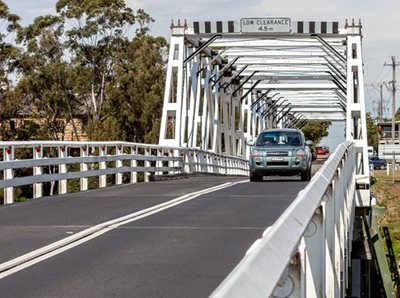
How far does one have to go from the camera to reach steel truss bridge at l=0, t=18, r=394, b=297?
3.95 metres

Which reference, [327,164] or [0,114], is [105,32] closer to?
[0,114]

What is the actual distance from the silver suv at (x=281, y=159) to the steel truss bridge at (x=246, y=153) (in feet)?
5.79

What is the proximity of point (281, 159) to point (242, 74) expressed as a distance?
78.0ft

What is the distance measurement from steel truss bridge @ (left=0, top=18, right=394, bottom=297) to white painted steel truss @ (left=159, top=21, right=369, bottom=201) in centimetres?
6

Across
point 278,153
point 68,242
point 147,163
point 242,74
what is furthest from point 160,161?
point 242,74

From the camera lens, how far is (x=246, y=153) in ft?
197

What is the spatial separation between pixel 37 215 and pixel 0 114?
4203cm

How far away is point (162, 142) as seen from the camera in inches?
1395

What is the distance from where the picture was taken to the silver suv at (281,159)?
2953 centimetres

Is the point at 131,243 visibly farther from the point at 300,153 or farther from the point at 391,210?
the point at 391,210

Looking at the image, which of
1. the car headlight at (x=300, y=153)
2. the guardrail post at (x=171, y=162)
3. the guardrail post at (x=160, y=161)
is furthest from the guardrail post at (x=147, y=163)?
the car headlight at (x=300, y=153)

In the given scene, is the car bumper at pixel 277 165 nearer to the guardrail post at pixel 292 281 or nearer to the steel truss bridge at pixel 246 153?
the steel truss bridge at pixel 246 153

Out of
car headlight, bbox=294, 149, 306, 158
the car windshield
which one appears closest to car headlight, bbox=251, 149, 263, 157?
the car windshield

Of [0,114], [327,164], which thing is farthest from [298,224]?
[0,114]
